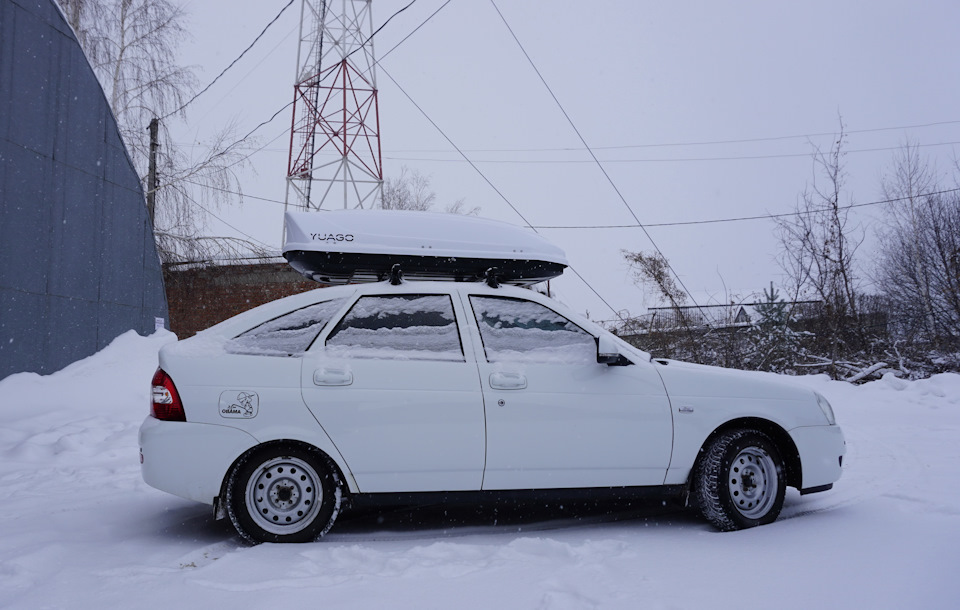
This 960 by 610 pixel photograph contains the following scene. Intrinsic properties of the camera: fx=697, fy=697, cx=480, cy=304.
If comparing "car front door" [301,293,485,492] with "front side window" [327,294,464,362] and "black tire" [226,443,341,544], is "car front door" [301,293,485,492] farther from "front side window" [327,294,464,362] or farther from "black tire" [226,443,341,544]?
"black tire" [226,443,341,544]

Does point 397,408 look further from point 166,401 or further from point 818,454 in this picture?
point 818,454

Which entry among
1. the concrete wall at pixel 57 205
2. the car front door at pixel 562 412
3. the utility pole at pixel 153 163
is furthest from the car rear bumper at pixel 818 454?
the utility pole at pixel 153 163

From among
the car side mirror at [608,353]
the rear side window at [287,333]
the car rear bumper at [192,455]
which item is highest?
the rear side window at [287,333]

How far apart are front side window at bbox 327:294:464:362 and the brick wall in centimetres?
1462

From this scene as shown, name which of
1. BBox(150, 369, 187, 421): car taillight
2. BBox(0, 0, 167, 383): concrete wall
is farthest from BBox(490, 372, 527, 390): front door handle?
BBox(0, 0, 167, 383): concrete wall

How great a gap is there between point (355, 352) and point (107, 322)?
9.10 metres

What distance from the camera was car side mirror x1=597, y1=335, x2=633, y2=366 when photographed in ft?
14.2

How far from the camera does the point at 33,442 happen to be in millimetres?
7336

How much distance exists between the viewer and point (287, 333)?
4344mm

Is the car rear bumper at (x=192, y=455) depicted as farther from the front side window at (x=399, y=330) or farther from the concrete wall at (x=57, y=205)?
the concrete wall at (x=57, y=205)

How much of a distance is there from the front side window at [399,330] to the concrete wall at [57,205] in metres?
7.41

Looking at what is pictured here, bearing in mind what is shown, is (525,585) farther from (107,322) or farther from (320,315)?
(107,322)

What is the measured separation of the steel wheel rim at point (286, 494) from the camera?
162 inches

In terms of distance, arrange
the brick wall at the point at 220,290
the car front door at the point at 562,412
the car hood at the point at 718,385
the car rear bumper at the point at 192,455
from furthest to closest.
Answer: the brick wall at the point at 220,290
the car hood at the point at 718,385
the car front door at the point at 562,412
the car rear bumper at the point at 192,455
